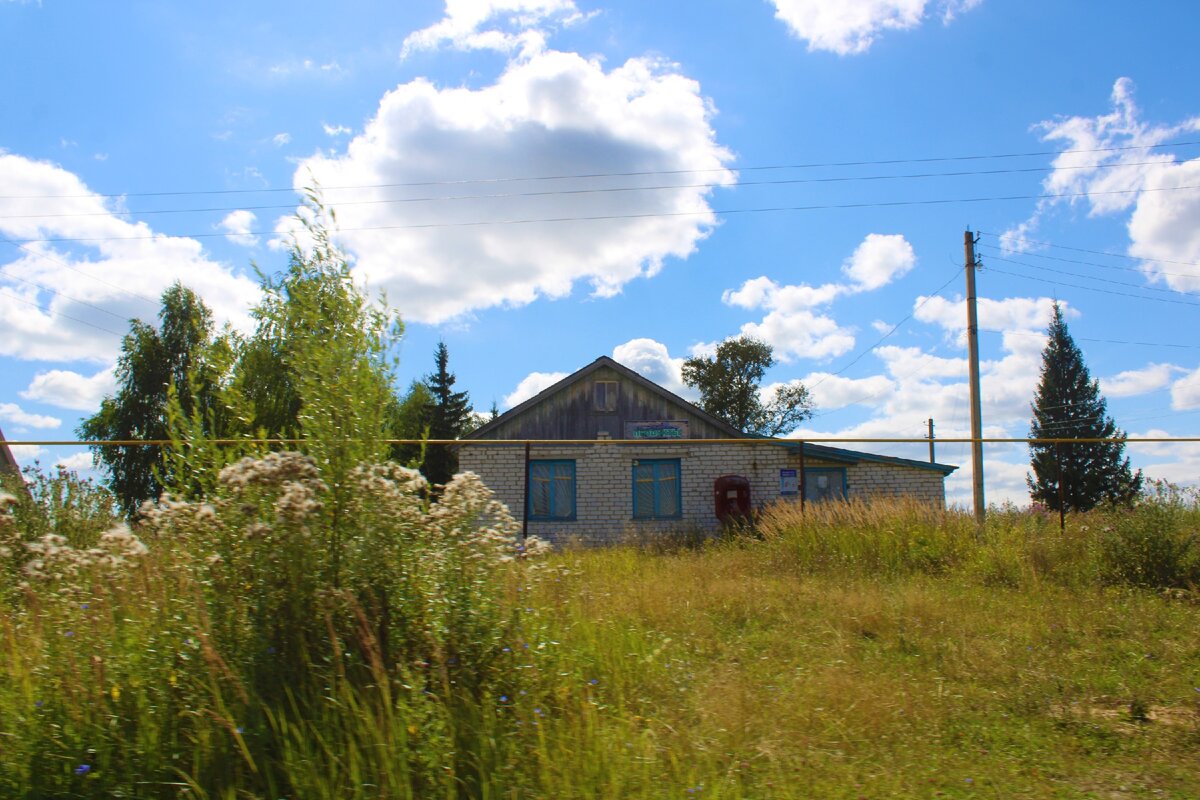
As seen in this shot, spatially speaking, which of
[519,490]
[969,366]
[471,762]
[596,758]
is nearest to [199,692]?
[471,762]

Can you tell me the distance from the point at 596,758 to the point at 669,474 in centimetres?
1753

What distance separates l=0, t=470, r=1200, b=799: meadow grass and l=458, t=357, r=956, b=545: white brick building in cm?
1377

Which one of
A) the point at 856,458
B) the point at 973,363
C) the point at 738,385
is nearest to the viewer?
the point at 973,363

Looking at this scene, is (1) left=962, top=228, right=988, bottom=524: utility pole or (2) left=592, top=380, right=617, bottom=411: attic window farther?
(2) left=592, top=380, right=617, bottom=411: attic window

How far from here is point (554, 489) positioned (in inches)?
815

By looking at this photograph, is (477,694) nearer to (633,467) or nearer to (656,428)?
(633,467)

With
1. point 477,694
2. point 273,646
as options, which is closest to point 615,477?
point 477,694

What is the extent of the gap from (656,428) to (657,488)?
8.90ft

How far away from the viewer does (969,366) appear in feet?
60.5

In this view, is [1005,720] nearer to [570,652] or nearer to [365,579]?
[570,652]

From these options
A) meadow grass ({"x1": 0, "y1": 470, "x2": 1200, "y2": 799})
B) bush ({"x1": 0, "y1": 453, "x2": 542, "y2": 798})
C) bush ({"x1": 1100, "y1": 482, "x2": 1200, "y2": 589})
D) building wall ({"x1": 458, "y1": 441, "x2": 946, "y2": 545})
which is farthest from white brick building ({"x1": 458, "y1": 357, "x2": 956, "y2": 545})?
bush ({"x1": 0, "y1": 453, "x2": 542, "y2": 798})

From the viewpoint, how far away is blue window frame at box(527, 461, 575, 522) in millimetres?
20625

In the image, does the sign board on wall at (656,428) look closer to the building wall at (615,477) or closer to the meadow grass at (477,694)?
the building wall at (615,477)

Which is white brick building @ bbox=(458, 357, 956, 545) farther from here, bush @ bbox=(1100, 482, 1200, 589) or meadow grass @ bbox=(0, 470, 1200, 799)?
meadow grass @ bbox=(0, 470, 1200, 799)
